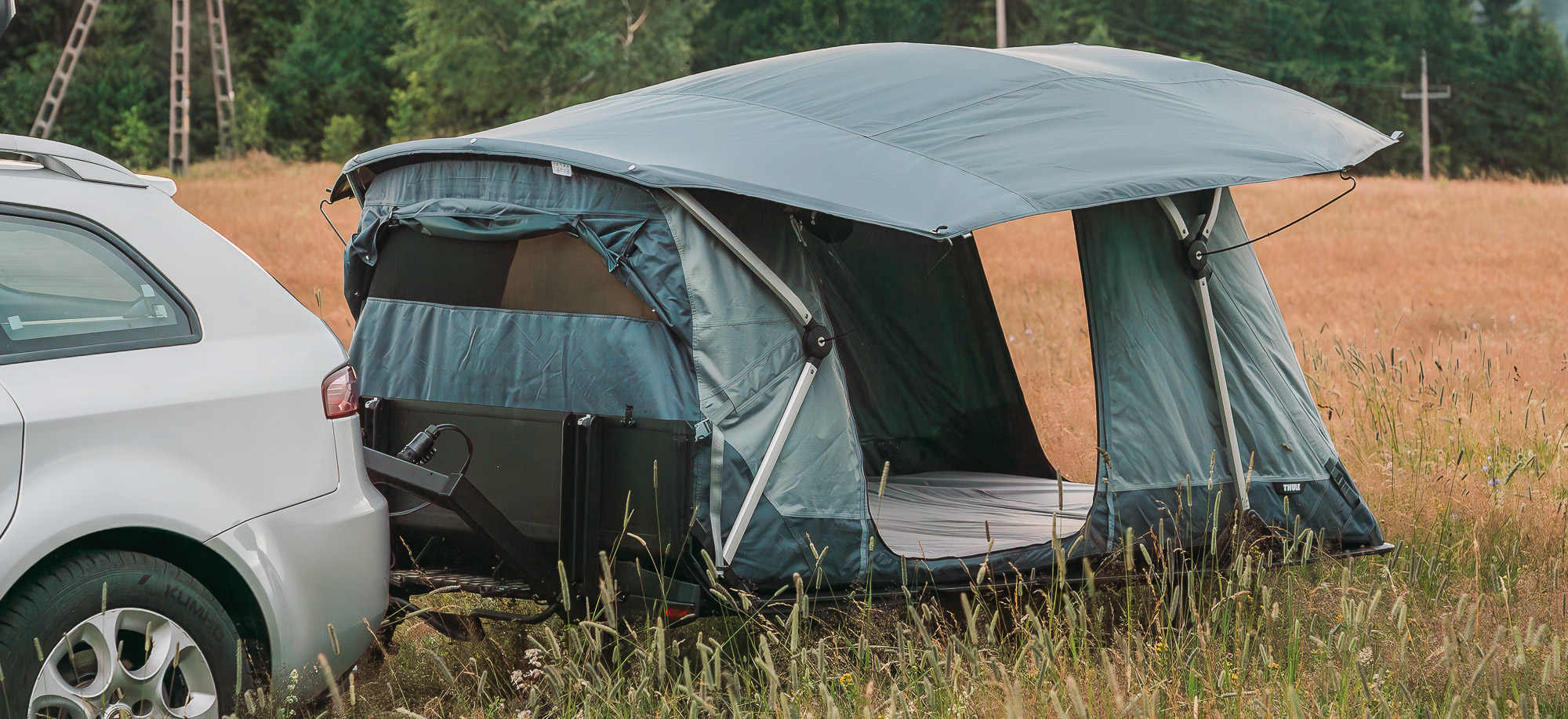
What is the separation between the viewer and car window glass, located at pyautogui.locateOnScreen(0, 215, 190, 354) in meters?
2.94

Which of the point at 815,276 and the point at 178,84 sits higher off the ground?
the point at 178,84

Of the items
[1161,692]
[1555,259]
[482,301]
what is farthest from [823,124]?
[1555,259]

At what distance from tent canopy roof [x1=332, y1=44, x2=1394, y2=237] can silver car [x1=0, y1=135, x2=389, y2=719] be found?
105 cm

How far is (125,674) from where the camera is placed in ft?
9.33

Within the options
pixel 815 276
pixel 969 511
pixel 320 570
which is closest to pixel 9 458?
pixel 320 570

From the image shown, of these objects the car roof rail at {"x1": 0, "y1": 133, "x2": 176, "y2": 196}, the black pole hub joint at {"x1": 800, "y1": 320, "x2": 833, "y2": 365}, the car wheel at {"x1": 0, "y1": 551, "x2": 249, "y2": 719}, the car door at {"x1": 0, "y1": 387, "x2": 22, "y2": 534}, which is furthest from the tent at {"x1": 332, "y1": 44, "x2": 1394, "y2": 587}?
the car door at {"x1": 0, "y1": 387, "x2": 22, "y2": 534}

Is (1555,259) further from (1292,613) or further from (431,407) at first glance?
(431,407)

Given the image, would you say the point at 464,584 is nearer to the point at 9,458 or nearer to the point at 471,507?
the point at 471,507

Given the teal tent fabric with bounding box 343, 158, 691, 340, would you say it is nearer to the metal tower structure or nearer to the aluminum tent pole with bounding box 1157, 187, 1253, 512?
the aluminum tent pole with bounding box 1157, 187, 1253, 512

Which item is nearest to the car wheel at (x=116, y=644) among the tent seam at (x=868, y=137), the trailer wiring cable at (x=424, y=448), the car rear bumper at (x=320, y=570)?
the car rear bumper at (x=320, y=570)

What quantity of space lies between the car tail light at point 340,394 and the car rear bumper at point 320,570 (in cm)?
3

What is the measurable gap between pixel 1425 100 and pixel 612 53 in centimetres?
2862

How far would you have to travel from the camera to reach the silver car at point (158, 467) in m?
2.77

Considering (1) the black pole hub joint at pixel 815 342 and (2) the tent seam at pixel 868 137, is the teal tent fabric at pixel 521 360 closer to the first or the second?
(1) the black pole hub joint at pixel 815 342
